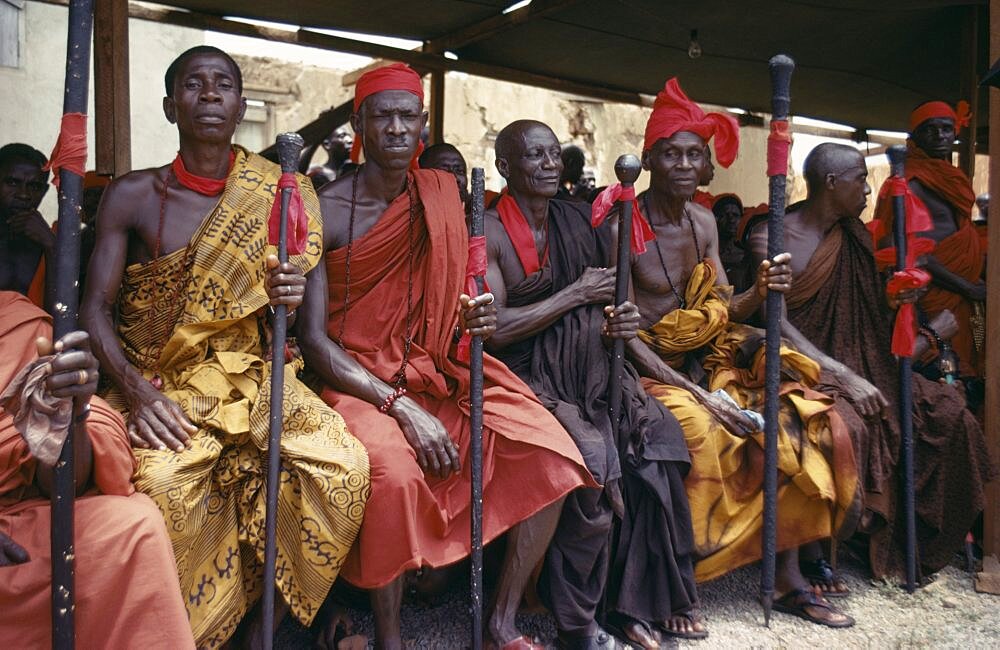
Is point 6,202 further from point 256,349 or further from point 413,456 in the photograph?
point 413,456

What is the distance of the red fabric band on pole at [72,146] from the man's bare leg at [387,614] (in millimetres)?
1756

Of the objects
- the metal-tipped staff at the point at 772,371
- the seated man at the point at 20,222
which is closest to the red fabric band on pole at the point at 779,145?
the metal-tipped staff at the point at 772,371

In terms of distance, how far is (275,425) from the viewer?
3.01m

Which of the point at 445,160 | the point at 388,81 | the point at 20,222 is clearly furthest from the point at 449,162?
the point at 20,222

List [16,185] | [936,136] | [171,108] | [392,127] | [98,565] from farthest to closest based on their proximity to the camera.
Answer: [936,136] < [16,185] < [392,127] < [171,108] < [98,565]

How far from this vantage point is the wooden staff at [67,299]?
230cm

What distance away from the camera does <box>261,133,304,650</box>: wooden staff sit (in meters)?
2.99

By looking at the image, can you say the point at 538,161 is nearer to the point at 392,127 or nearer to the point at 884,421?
the point at 392,127

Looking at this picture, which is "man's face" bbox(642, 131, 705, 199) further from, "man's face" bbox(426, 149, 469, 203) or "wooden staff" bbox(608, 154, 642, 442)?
"man's face" bbox(426, 149, 469, 203)

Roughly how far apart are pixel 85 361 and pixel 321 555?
3.92 feet

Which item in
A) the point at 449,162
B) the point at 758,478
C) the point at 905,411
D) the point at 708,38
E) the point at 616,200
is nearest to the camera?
the point at 616,200

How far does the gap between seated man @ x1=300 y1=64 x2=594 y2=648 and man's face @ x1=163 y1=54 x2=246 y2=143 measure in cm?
56

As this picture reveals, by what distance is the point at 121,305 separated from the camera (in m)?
3.52

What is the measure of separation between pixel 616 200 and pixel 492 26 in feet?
9.82
